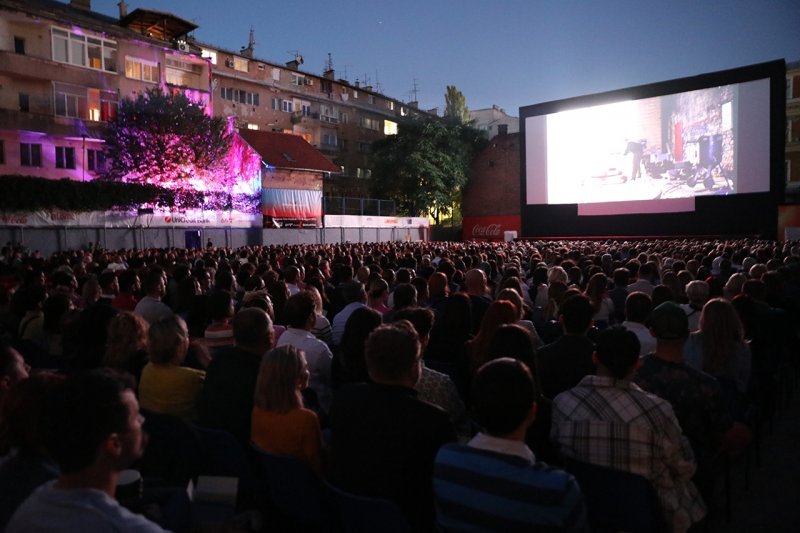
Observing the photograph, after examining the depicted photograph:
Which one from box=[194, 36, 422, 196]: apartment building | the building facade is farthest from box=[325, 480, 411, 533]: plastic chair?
the building facade

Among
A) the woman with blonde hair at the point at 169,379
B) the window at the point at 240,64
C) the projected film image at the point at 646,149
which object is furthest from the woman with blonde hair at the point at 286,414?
the window at the point at 240,64

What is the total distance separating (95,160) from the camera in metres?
26.6

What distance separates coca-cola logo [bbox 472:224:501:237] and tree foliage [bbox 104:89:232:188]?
60.7 ft

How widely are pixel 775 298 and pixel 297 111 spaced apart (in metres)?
40.7

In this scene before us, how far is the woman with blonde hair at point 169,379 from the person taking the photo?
10.4ft

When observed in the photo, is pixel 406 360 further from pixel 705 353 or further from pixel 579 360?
pixel 705 353

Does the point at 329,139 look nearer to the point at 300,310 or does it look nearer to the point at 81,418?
the point at 300,310

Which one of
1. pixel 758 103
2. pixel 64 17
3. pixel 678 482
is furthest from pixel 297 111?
pixel 678 482

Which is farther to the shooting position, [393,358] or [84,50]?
[84,50]

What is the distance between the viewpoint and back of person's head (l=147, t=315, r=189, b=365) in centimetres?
319

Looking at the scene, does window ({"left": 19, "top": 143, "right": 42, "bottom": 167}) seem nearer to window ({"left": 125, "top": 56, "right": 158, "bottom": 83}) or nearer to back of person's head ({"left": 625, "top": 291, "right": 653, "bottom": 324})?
window ({"left": 125, "top": 56, "right": 158, "bottom": 83})

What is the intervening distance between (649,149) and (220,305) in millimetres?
24390

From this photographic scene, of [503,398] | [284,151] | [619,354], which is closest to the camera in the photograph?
[503,398]

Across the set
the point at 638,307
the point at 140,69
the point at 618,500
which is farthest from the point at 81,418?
the point at 140,69
